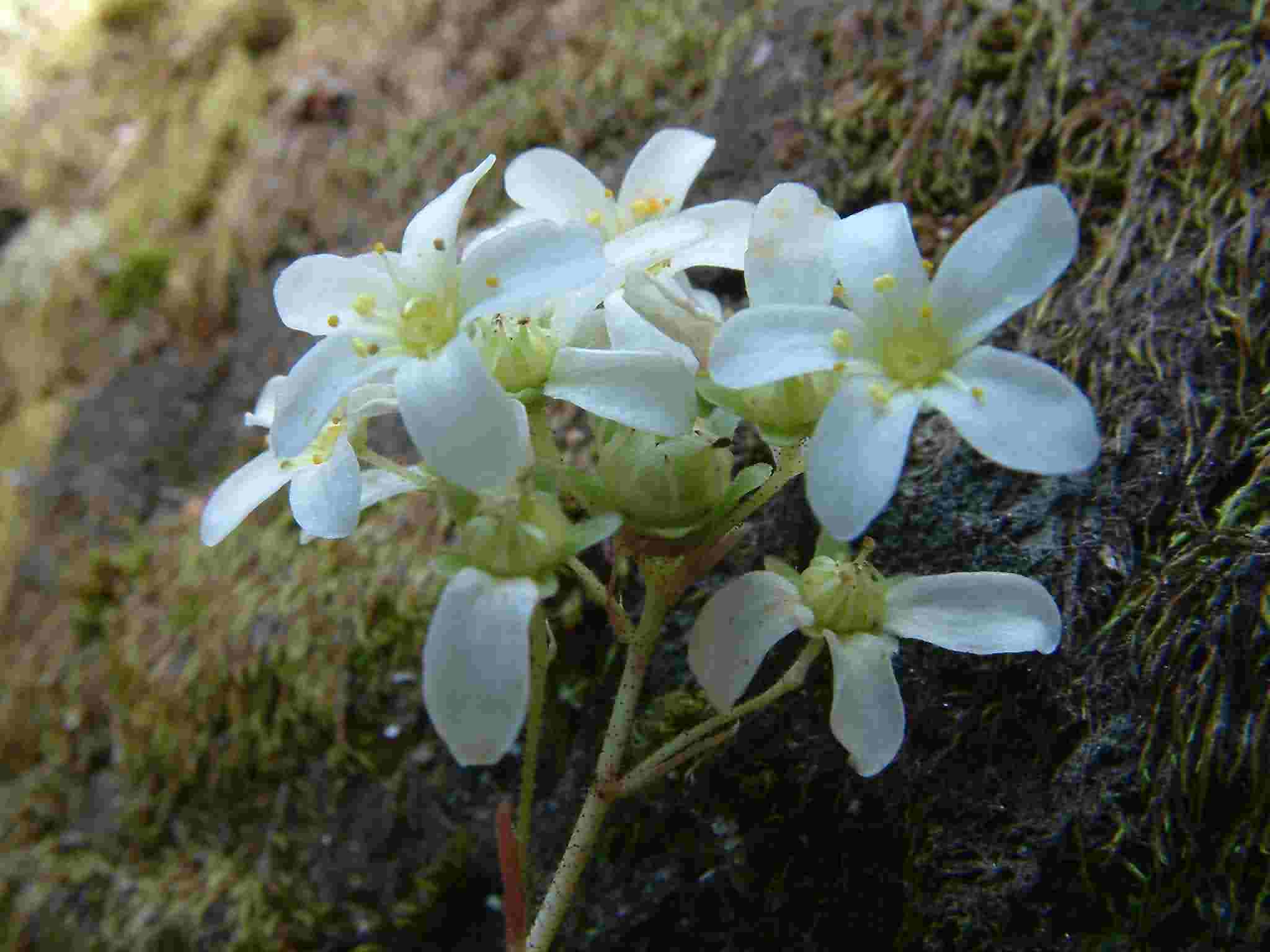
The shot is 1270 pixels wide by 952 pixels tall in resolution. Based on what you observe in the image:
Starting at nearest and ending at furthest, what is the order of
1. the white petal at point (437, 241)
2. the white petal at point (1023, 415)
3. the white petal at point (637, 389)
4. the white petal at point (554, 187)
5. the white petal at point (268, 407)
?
1. the white petal at point (1023, 415)
2. the white petal at point (637, 389)
3. the white petal at point (437, 241)
4. the white petal at point (268, 407)
5. the white petal at point (554, 187)

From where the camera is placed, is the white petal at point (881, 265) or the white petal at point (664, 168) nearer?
the white petal at point (881, 265)

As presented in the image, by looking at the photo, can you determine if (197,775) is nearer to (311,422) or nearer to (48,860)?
(48,860)

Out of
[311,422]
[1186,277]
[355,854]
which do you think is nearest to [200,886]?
[355,854]

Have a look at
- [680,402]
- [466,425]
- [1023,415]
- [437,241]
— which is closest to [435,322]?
[437,241]

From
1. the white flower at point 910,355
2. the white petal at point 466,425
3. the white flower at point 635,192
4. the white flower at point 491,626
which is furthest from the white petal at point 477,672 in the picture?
the white flower at point 635,192

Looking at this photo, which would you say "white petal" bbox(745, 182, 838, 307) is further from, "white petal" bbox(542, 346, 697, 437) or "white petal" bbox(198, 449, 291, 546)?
"white petal" bbox(198, 449, 291, 546)

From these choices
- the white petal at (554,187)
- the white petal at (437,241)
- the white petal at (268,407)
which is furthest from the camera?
the white petal at (554,187)

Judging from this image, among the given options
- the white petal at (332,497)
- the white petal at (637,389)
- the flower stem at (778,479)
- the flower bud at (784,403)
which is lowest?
the flower stem at (778,479)

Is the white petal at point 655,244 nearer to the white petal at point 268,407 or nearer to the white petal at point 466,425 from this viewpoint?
the white petal at point 466,425
